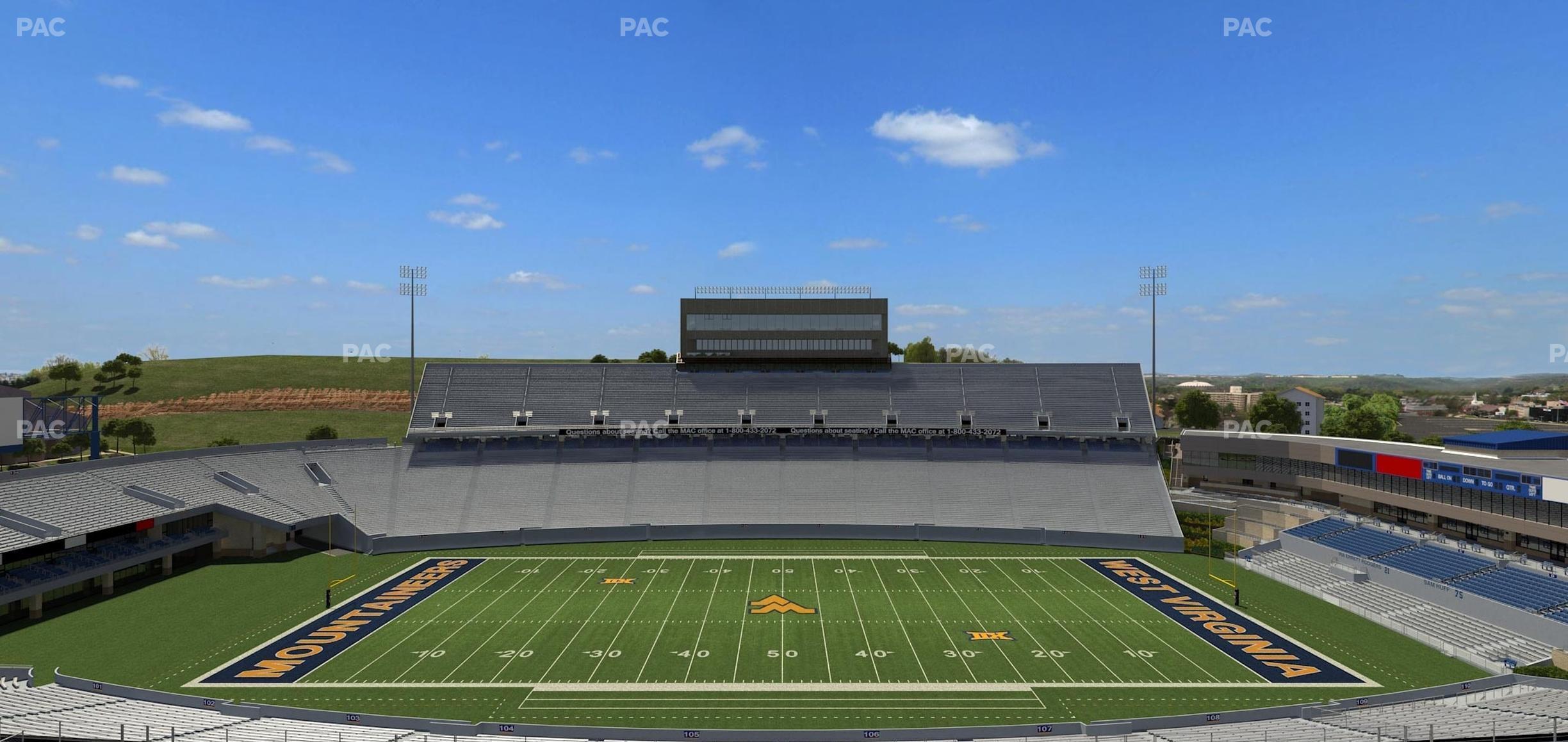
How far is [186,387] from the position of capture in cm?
9312

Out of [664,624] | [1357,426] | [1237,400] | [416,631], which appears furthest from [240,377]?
[1237,400]

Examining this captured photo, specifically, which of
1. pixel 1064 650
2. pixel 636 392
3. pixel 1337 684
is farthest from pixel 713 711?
pixel 636 392

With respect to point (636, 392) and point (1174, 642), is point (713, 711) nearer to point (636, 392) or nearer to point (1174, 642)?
point (1174, 642)

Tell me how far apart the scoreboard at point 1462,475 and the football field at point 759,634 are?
1394cm

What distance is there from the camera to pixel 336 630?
91.0 feet

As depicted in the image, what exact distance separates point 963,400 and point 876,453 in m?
7.72

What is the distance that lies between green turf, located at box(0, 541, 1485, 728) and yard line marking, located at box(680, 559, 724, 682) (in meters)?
0.12

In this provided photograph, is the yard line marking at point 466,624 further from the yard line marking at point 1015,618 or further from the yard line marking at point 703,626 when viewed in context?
the yard line marking at point 1015,618

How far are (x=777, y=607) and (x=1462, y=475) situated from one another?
106ft

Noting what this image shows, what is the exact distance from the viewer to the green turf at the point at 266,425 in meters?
76.7

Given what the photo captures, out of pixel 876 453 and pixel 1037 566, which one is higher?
pixel 876 453

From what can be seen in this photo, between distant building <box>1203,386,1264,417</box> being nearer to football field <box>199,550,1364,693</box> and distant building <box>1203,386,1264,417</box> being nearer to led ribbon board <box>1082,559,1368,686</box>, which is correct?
led ribbon board <box>1082,559,1368,686</box>

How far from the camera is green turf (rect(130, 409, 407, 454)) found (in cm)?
7669

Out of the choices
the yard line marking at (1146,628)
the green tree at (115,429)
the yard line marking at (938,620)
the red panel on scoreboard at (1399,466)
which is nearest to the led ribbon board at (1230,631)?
the yard line marking at (1146,628)
